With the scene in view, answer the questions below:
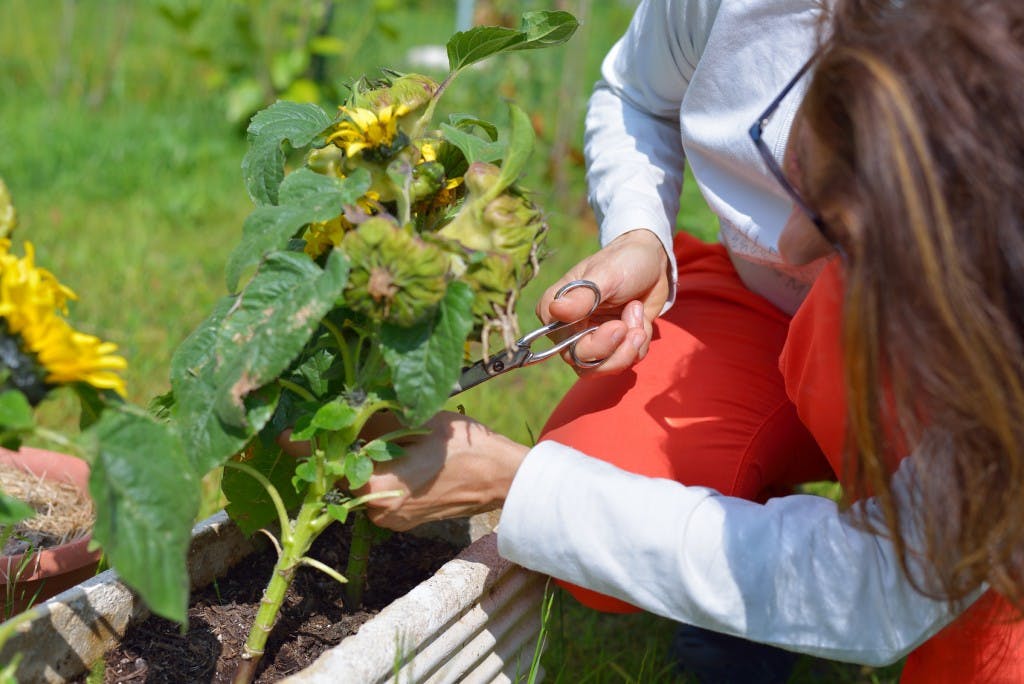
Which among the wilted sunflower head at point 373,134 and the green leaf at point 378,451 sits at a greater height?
the wilted sunflower head at point 373,134

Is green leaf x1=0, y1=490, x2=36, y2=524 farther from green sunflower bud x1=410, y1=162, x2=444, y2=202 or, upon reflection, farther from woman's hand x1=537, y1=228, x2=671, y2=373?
woman's hand x1=537, y1=228, x2=671, y2=373

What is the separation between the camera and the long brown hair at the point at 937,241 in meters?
0.85

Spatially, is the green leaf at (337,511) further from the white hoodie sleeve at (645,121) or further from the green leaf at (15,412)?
the white hoodie sleeve at (645,121)

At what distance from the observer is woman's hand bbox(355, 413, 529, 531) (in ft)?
3.87

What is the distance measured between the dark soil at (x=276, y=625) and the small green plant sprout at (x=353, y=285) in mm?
124

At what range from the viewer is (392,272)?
1.00 metres

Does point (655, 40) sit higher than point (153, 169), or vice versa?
point (655, 40)

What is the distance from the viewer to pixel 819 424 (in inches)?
49.1

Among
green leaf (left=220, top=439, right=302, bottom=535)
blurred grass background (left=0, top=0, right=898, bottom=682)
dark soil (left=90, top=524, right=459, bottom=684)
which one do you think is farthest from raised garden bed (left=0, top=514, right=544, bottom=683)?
blurred grass background (left=0, top=0, right=898, bottom=682)

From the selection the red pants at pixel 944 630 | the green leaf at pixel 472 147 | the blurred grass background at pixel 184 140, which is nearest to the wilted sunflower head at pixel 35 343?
the green leaf at pixel 472 147

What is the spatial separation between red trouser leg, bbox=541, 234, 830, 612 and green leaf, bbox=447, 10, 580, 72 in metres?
0.45

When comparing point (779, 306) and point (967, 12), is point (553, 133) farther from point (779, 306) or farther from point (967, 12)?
point (967, 12)

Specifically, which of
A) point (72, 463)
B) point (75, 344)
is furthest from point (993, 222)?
point (72, 463)

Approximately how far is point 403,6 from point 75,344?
596cm
